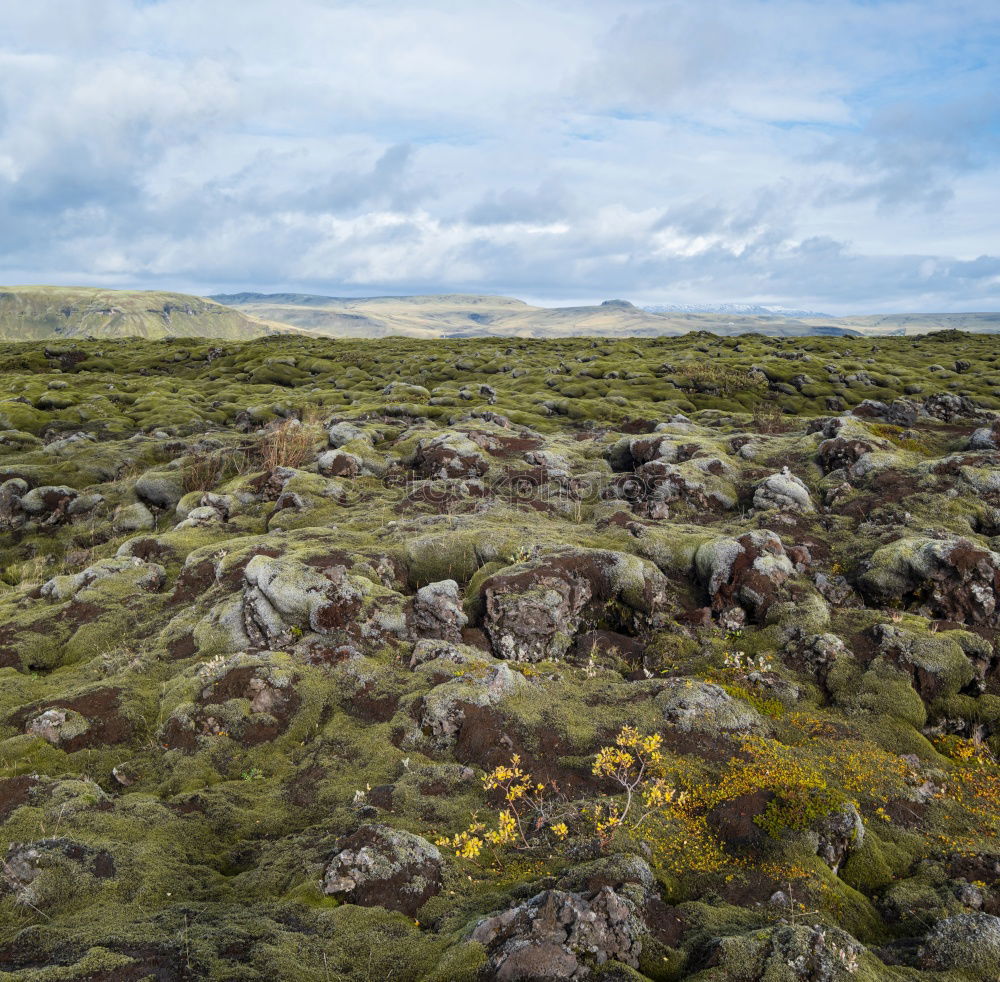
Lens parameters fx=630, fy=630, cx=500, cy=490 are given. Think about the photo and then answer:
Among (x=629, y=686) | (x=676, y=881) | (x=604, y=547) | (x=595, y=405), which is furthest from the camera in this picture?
(x=595, y=405)

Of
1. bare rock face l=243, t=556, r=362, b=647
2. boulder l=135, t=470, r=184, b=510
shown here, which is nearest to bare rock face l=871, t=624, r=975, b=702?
bare rock face l=243, t=556, r=362, b=647

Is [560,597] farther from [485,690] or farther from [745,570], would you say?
[745,570]

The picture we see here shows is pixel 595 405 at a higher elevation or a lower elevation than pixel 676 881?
higher

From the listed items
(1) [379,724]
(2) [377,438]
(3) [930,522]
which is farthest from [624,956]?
(2) [377,438]

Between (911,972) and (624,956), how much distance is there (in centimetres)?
333

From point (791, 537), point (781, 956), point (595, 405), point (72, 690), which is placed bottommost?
point (72, 690)

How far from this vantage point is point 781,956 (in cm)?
671

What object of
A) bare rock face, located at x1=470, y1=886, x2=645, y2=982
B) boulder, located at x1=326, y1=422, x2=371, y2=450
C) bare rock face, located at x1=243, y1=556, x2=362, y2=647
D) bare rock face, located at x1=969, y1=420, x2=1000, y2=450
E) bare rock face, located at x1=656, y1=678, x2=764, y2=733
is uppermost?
bare rock face, located at x1=969, y1=420, x2=1000, y2=450

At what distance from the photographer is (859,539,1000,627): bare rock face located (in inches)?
644

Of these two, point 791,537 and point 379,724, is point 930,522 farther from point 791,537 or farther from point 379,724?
point 379,724

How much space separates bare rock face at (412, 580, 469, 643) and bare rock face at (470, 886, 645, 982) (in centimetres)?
873

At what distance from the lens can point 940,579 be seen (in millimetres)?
16906

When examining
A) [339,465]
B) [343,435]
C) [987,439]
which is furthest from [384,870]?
[987,439]

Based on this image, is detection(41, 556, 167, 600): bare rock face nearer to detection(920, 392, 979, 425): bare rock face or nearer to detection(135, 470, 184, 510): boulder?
detection(135, 470, 184, 510): boulder
